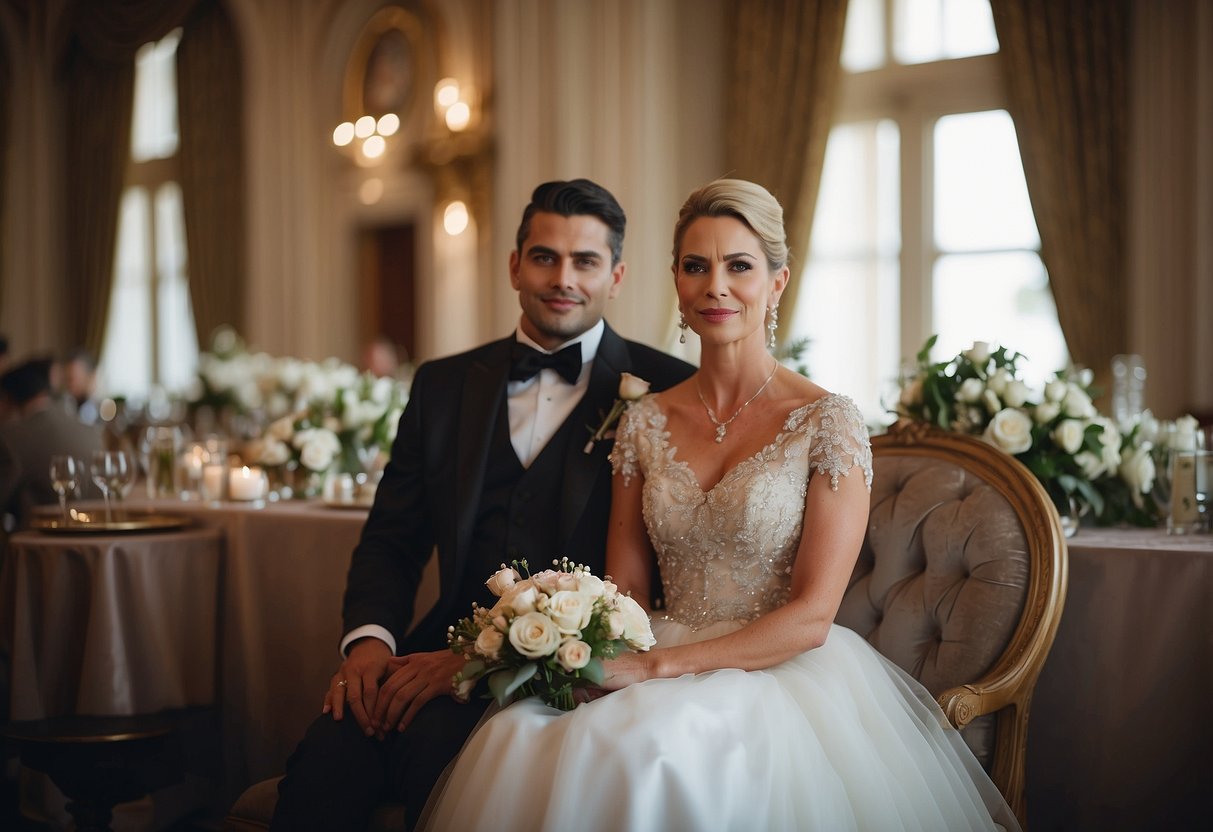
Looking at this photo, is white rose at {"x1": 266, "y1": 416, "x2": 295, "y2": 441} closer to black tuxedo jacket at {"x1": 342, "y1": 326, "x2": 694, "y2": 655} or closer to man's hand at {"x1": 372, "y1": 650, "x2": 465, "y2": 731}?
Result: black tuxedo jacket at {"x1": 342, "y1": 326, "x2": 694, "y2": 655}

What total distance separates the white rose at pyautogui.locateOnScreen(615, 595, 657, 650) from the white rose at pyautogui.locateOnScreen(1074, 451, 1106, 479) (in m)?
1.43

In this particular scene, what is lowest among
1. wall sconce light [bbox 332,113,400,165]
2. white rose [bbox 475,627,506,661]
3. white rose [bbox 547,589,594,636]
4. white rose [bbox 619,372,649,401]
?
white rose [bbox 475,627,506,661]

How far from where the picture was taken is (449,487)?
2.89m

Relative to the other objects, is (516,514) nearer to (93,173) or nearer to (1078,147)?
(1078,147)

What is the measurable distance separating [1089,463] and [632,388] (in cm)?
119

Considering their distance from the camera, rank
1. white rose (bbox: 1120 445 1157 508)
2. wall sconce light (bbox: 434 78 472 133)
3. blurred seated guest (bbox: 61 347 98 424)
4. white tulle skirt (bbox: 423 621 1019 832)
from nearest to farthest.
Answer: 1. white tulle skirt (bbox: 423 621 1019 832)
2. white rose (bbox: 1120 445 1157 508)
3. wall sconce light (bbox: 434 78 472 133)
4. blurred seated guest (bbox: 61 347 98 424)

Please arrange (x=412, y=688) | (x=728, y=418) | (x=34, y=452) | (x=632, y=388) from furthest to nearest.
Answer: (x=34, y=452) → (x=632, y=388) → (x=728, y=418) → (x=412, y=688)

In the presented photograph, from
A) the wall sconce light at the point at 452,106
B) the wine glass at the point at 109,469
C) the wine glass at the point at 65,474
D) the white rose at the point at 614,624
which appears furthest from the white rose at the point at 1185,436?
the wall sconce light at the point at 452,106

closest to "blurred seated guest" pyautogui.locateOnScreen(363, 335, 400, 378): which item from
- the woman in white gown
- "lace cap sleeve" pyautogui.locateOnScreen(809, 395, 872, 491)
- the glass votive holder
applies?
the glass votive holder

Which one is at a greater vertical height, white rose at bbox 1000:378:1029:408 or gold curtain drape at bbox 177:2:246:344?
gold curtain drape at bbox 177:2:246:344

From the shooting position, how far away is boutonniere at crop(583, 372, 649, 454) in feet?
9.13

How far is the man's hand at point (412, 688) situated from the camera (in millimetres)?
2467

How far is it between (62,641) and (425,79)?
7220 mm

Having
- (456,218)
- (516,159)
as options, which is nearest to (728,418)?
(516,159)
